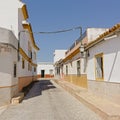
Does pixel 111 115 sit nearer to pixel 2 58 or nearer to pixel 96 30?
pixel 2 58

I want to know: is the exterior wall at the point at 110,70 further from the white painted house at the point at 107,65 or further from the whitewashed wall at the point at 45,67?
the whitewashed wall at the point at 45,67

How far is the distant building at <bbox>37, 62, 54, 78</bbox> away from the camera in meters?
55.1

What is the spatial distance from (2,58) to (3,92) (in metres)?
1.68

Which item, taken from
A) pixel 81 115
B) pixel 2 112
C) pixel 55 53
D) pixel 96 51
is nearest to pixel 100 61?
pixel 96 51

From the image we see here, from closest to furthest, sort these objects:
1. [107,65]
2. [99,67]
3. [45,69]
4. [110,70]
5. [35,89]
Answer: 1. [110,70]
2. [107,65]
3. [99,67]
4. [35,89]
5. [45,69]

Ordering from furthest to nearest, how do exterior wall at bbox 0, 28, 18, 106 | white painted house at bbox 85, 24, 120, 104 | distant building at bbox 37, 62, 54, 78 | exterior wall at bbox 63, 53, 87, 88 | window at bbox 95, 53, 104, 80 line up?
distant building at bbox 37, 62, 54, 78, exterior wall at bbox 63, 53, 87, 88, window at bbox 95, 53, 104, 80, exterior wall at bbox 0, 28, 18, 106, white painted house at bbox 85, 24, 120, 104

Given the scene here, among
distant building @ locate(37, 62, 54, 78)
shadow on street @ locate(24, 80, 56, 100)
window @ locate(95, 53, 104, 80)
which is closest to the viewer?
window @ locate(95, 53, 104, 80)

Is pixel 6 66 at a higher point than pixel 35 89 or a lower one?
higher

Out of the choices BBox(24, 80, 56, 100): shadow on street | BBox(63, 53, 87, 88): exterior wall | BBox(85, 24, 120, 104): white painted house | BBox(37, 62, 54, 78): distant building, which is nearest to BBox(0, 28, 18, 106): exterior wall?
BBox(24, 80, 56, 100): shadow on street

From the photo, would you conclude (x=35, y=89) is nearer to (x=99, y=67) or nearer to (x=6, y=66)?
(x=6, y=66)

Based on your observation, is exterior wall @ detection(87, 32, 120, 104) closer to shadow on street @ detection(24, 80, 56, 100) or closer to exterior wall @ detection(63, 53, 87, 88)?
exterior wall @ detection(63, 53, 87, 88)

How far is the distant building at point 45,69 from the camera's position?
55.1m

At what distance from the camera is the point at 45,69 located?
182 ft

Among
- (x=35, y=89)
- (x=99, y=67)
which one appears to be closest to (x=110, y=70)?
(x=99, y=67)
